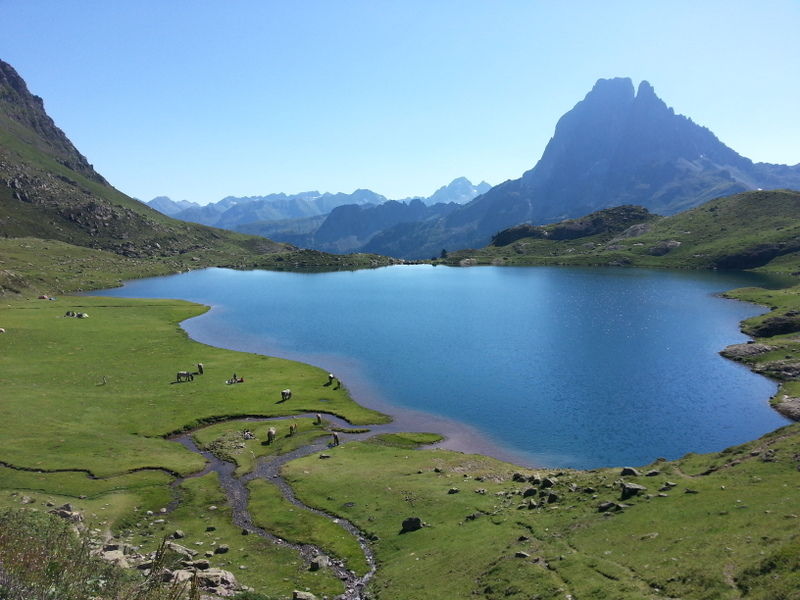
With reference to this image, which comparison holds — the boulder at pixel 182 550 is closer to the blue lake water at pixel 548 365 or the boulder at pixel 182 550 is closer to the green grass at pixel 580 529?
the green grass at pixel 580 529

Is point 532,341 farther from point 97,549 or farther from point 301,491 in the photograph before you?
point 97,549

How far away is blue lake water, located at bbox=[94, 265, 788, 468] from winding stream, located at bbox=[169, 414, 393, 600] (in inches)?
774

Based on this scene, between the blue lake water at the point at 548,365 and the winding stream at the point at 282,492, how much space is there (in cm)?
1965

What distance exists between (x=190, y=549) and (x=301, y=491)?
581 inches

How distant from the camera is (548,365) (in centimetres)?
10131

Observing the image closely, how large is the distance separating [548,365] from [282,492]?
6831 centimetres

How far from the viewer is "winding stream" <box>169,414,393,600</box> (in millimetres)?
35000

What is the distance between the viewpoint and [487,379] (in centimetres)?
9256

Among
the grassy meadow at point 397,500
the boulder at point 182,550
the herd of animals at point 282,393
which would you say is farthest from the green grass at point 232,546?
the herd of animals at point 282,393

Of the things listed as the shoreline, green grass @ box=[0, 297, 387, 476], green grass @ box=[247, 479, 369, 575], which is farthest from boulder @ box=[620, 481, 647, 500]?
green grass @ box=[0, 297, 387, 476]

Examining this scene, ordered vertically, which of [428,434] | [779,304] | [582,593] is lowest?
A: [428,434]

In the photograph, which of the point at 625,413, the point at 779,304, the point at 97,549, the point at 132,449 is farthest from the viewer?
the point at 779,304

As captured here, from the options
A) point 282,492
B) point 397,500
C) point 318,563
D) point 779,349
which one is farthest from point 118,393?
point 779,349

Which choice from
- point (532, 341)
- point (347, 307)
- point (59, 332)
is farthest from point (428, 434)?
point (347, 307)
